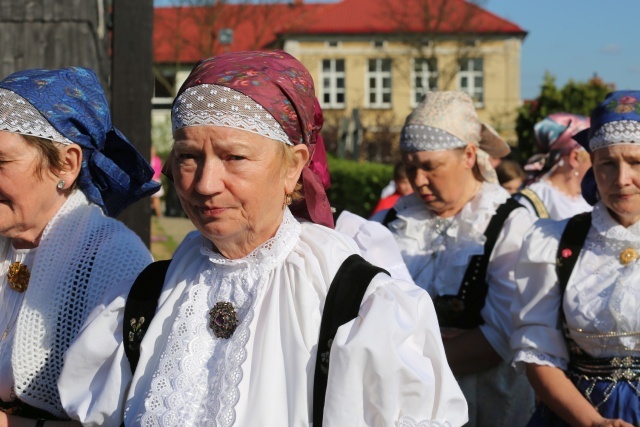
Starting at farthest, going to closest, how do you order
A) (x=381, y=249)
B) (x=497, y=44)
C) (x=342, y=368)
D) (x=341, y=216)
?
(x=497, y=44), (x=341, y=216), (x=381, y=249), (x=342, y=368)

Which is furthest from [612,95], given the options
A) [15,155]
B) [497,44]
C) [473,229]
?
[497,44]

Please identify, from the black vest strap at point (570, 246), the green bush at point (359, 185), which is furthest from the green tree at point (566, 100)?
the black vest strap at point (570, 246)

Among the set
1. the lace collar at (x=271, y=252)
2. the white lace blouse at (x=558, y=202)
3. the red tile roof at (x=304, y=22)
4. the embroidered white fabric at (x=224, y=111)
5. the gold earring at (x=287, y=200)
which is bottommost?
the white lace blouse at (x=558, y=202)

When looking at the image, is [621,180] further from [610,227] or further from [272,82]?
[272,82]

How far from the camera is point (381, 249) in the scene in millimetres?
3539

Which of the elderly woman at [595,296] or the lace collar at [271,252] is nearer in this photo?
the lace collar at [271,252]

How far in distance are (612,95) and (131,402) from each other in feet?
7.64

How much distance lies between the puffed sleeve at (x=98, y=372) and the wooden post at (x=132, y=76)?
2.39m

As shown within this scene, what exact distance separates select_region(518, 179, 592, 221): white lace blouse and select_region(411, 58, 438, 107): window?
2993 centimetres

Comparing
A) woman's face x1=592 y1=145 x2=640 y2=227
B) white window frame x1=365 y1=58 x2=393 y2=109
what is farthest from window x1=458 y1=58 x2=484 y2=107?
woman's face x1=592 y1=145 x2=640 y2=227

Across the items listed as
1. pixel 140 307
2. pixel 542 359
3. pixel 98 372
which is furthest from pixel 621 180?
pixel 98 372

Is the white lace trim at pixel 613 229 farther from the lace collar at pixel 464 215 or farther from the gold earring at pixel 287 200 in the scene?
the gold earring at pixel 287 200

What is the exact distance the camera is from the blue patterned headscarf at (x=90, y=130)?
3.01 meters

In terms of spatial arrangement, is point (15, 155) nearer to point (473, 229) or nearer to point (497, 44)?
point (473, 229)
